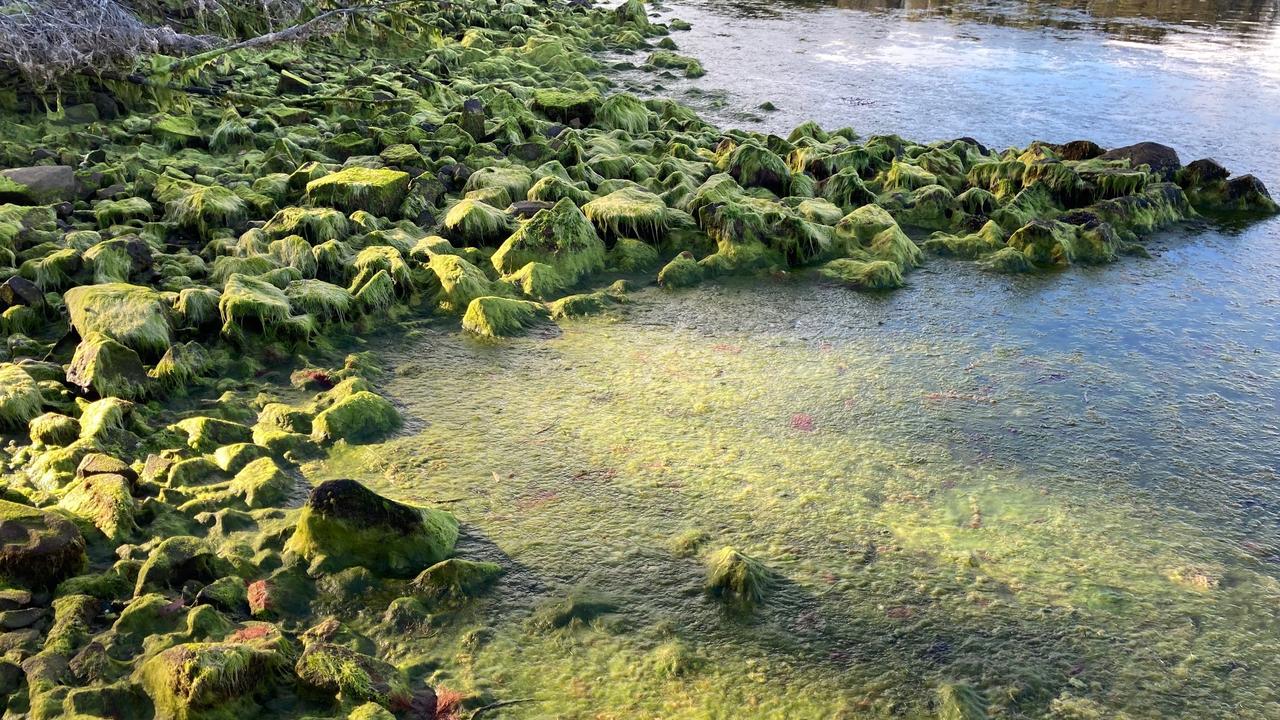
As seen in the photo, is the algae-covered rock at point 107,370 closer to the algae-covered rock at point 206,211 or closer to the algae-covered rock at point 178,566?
the algae-covered rock at point 178,566

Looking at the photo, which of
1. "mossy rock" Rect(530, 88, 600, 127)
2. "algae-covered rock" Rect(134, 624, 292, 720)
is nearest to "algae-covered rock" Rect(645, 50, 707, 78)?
"mossy rock" Rect(530, 88, 600, 127)

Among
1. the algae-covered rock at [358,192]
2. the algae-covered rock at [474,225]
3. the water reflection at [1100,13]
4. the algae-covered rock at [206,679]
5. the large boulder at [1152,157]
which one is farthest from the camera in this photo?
the water reflection at [1100,13]

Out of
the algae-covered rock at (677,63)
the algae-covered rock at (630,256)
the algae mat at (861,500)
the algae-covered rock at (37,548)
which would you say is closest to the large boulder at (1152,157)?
the algae mat at (861,500)

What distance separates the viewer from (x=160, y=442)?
16.7 ft

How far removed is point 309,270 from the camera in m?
7.19

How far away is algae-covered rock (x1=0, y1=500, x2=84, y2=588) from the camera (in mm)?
3891

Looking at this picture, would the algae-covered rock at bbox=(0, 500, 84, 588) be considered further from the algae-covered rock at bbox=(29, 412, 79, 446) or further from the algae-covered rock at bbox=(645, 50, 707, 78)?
the algae-covered rock at bbox=(645, 50, 707, 78)

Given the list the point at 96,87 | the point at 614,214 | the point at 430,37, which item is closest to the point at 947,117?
the point at 614,214

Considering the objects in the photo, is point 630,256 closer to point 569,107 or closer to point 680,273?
point 680,273

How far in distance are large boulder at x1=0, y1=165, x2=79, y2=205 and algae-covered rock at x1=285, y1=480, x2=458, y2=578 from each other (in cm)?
519

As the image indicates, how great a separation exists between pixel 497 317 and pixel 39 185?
4.12m

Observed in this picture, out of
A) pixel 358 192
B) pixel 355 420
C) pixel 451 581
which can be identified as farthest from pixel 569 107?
pixel 451 581

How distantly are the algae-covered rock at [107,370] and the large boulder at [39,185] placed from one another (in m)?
3.04

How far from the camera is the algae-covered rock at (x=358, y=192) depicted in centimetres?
830
